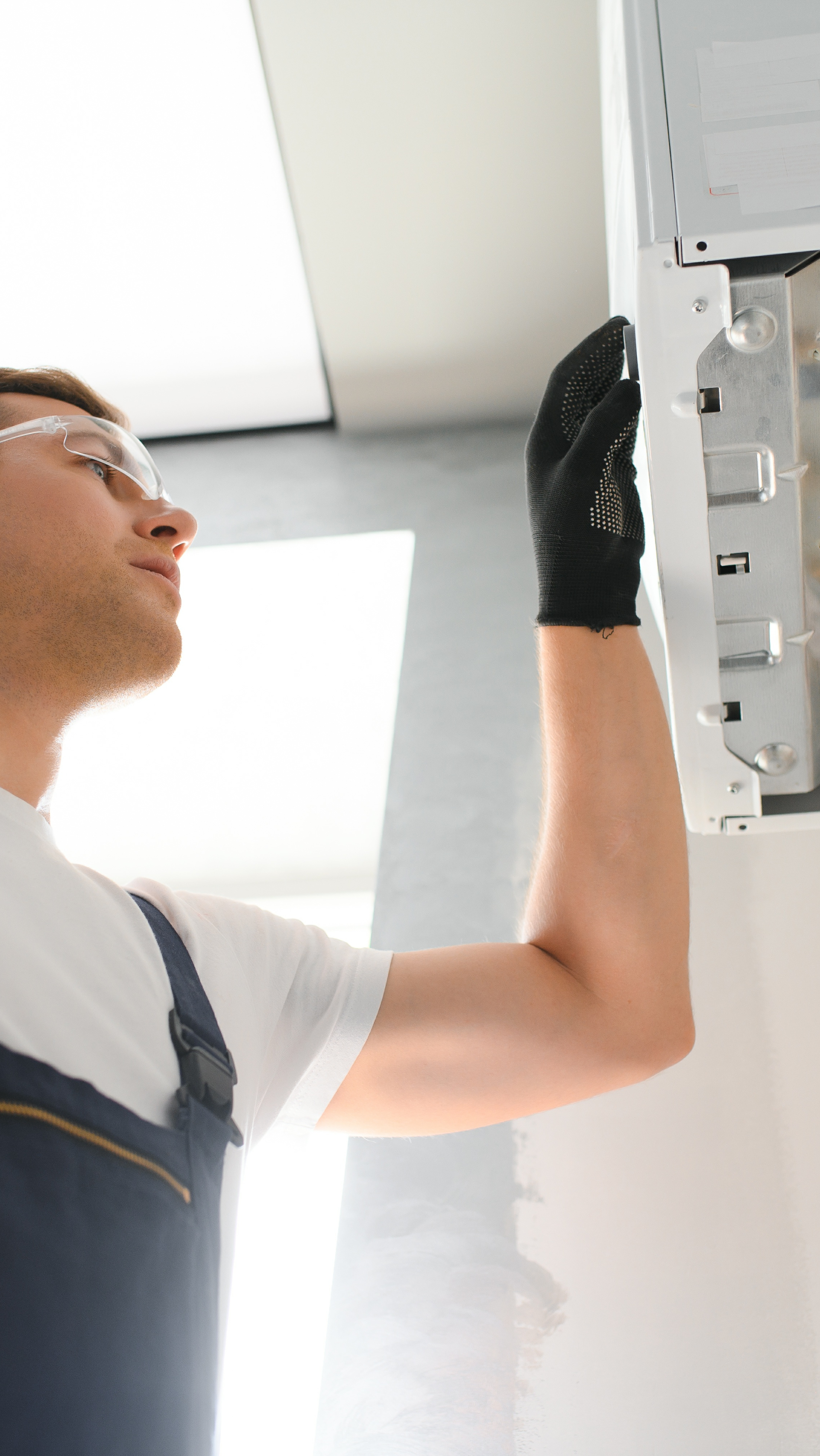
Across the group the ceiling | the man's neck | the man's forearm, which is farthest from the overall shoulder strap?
the ceiling

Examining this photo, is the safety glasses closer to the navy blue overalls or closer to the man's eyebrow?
the man's eyebrow

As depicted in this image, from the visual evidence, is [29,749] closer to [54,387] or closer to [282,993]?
[282,993]

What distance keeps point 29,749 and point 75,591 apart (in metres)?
0.17

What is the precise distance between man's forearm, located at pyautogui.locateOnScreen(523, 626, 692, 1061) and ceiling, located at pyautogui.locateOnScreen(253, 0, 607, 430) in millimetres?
1430

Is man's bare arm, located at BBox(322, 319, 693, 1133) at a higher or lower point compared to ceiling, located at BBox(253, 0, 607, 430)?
lower

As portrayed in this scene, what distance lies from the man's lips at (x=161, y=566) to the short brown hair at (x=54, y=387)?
8.7 inches

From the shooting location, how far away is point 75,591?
3.43ft

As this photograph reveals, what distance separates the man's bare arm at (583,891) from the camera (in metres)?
1.00

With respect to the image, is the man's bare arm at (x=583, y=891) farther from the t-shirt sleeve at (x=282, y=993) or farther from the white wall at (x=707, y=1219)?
the white wall at (x=707, y=1219)

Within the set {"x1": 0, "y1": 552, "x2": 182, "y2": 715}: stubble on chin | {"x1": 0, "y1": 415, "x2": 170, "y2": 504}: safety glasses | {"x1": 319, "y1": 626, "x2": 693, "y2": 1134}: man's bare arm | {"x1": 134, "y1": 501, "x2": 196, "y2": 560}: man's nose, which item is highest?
{"x1": 0, "y1": 415, "x2": 170, "y2": 504}: safety glasses

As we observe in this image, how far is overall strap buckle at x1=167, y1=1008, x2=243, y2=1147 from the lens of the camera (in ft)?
2.65

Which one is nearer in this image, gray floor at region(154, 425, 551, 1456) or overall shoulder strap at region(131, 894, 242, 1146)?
overall shoulder strap at region(131, 894, 242, 1146)

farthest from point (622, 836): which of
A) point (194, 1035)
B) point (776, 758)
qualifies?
point (194, 1035)

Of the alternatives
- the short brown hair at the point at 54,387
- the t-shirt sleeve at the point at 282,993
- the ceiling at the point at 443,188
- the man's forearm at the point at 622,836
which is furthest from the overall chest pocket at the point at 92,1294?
the ceiling at the point at 443,188
